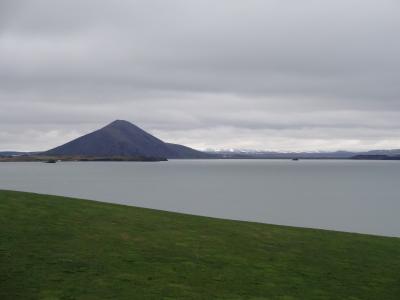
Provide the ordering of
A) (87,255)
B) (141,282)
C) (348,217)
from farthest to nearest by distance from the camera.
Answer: (348,217) → (87,255) → (141,282)

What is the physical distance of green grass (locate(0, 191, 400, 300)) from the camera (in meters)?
16.2

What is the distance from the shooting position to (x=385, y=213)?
7231 centimetres

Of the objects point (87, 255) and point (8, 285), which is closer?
point (8, 285)

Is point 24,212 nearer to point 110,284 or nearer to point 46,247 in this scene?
point 46,247

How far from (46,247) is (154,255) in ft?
15.1

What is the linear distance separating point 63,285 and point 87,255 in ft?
12.2

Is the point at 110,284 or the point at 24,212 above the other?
the point at 24,212

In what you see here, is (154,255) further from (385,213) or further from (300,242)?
(385,213)

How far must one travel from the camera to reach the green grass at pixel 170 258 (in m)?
16.2

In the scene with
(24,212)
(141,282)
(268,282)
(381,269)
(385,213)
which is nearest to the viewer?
(141,282)

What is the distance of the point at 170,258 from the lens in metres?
20.1

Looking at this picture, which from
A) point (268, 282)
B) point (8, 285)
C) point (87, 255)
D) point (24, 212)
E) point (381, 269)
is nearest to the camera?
point (8, 285)

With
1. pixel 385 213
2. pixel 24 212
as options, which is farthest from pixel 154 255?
pixel 385 213

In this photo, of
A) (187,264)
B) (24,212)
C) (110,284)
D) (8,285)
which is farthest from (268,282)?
(24,212)
